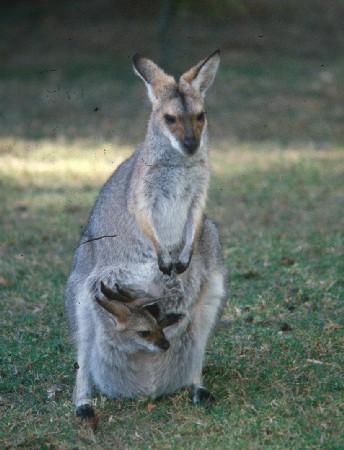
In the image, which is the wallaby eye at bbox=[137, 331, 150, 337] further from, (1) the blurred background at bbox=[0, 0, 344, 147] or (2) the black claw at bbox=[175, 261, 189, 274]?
(1) the blurred background at bbox=[0, 0, 344, 147]

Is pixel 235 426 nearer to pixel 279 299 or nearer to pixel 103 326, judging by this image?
pixel 103 326

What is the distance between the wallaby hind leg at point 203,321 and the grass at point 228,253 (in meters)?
0.08

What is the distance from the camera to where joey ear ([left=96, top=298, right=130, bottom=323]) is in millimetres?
3979

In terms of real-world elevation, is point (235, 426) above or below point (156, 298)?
below

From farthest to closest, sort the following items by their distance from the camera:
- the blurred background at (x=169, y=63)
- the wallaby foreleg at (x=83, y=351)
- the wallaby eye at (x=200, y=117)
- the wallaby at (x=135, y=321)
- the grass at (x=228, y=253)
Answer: the blurred background at (x=169, y=63) < the wallaby eye at (x=200, y=117) < the wallaby foreleg at (x=83, y=351) < the wallaby at (x=135, y=321) < the grass at (x=228, y=253)

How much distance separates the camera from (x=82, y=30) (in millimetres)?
18578

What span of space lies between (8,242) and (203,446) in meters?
3.93

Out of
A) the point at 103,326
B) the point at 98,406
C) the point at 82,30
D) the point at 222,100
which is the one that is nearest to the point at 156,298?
the point at 103,326

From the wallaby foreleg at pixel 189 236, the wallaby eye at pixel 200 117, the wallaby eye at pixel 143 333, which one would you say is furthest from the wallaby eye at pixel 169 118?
the wallaby eye at pixel 143 333

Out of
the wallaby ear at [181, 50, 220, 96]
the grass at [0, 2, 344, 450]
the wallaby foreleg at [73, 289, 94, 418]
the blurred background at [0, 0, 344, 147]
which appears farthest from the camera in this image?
the blurred background at [0, 0, 344, 147]

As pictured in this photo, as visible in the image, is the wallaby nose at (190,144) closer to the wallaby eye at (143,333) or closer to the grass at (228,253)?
the wallaby eye at (143,333)

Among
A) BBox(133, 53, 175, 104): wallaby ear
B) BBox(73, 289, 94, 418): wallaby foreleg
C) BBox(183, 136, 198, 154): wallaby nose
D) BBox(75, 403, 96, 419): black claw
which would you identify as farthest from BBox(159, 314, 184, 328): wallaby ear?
BBox(133, 53, 175, 104): wallaby ear

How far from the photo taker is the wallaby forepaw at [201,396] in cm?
409

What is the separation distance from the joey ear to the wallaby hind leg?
1.17 ft
